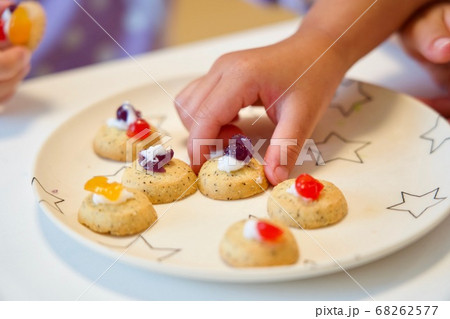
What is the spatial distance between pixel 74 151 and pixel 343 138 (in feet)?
1.63

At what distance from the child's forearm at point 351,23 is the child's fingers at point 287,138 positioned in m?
0.15

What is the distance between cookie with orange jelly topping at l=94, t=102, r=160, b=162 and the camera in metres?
1.01

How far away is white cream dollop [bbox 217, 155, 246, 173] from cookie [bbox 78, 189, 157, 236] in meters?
0.15

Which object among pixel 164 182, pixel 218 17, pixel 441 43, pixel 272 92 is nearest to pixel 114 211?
pixel 164 182

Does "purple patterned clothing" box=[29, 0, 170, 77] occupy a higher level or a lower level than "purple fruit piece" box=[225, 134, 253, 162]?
higher

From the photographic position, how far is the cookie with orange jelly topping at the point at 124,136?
3.33ft

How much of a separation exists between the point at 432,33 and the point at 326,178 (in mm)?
390

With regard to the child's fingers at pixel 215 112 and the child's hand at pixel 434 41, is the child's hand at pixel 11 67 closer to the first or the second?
the child's fingers at pixel 215 112

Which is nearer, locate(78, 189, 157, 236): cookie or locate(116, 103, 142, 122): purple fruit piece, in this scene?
locate(78, 189, 157, 236): cookie

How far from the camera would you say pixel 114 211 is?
0.80 metres

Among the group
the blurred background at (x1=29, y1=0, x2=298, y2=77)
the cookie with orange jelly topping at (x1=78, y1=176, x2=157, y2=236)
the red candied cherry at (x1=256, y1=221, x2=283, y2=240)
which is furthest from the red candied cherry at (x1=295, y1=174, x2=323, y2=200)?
the blurred background at (x1=29, y1=0, x2=298, y2=77)

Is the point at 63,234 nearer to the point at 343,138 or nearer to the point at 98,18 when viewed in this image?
the point at 343,138

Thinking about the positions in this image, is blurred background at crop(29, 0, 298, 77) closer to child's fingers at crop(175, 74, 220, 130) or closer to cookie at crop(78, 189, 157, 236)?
child's fingers at crop(175, 74, 220, 130)

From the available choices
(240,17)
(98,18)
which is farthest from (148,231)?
(240,17)
